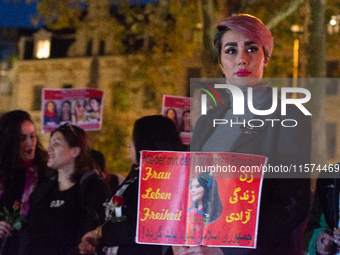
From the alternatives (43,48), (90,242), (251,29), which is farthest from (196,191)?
(43,48)

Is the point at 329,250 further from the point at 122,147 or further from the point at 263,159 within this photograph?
the point at 122,147

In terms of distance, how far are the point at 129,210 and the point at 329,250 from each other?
1.10 metres

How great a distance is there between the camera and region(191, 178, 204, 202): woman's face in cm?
251

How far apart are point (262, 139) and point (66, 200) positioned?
60.8 inches

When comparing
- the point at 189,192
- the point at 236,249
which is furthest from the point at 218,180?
the point at 236,249

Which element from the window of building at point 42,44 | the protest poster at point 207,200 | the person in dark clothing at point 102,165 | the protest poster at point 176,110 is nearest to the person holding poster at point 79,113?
the person in dark clothing at point 102,165

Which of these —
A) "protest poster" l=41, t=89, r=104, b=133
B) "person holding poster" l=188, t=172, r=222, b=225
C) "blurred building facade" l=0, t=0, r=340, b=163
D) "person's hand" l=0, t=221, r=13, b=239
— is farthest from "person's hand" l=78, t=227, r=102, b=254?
"blurred building facade" l=0, t=0, r=340, b=163

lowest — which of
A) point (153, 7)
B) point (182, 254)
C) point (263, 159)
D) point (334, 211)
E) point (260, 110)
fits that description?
point (182, 254)

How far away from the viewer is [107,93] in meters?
20.0

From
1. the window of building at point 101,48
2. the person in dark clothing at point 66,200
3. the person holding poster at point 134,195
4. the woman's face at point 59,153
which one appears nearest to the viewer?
the person holding poster at point 134,195

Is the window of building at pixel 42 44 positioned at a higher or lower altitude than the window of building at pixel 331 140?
higher

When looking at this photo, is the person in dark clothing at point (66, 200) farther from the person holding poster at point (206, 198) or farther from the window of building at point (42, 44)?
the window of building at point (42, 44)

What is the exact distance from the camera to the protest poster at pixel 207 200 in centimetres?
247

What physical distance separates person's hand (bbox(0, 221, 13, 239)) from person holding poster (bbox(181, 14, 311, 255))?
154 centimetres
